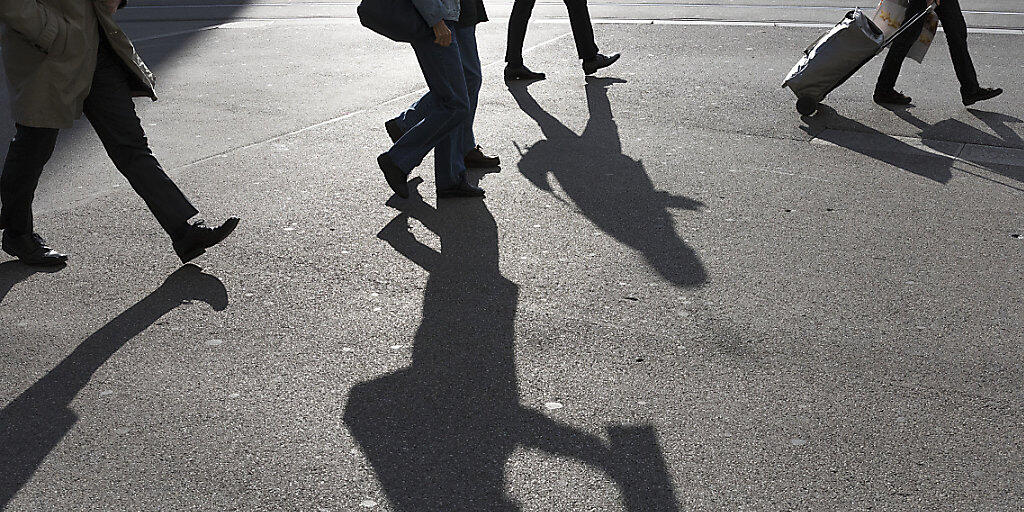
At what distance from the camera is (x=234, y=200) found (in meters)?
6.41

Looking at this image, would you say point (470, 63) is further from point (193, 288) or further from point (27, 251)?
point (27, 251)

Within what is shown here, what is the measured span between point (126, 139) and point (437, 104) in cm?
176

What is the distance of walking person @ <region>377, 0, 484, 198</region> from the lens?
5.69 meters

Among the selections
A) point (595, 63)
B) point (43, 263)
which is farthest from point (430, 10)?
point (595, 63)

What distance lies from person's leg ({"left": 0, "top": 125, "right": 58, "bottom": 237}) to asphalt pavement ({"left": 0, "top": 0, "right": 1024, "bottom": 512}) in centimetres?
25

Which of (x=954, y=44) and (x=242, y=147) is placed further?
(x=954, y=44)

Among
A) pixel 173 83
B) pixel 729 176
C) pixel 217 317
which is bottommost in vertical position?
pixel 173 83

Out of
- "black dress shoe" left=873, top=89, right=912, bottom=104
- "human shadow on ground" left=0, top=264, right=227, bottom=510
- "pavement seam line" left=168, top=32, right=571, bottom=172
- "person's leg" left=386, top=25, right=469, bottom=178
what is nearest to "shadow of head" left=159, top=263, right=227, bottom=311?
"human shadow on ground" left=0, top=264, right=227, bottom=510

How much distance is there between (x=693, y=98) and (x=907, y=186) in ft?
9.05

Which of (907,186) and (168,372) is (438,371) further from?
(907,186)

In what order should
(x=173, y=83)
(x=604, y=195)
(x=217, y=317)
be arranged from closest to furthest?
(x=217, y=317), (x=604, y=195), (x=173, y=83)

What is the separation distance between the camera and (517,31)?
9719 millimetres

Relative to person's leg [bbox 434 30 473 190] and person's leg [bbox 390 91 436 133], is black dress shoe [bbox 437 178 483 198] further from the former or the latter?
person's leg [bbox 390 91 436 133]

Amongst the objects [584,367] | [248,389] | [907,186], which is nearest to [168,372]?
[248,389]
